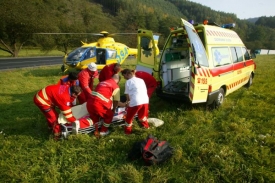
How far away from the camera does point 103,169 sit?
3.25m

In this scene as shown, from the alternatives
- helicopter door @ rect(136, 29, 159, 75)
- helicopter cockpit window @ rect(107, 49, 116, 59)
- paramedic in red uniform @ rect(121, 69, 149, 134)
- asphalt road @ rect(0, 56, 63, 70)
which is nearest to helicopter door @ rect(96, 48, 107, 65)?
helicopter cockpit window @ rect(107, 49, 116, 59)

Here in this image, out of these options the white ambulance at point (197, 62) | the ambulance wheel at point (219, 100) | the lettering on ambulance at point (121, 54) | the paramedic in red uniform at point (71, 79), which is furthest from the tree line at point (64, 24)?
the paramedic in red uniform at point (71, 79)

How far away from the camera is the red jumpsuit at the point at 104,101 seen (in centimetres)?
412

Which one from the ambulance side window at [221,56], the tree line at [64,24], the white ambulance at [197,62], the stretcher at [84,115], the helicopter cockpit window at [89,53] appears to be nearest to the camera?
the stretcher at [84,115]

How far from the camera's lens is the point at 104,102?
4.14m

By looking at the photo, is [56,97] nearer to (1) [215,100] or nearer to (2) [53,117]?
(2) [53,117]

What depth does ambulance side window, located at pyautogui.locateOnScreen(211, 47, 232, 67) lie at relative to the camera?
530 centimetres

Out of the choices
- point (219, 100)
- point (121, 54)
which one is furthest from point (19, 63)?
point (219, 100)

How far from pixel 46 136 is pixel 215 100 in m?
4.13

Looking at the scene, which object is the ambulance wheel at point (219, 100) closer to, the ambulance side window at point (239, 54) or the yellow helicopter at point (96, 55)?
the ambulance side window at point (239, 54)

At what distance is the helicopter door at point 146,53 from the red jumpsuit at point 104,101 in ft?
6.43

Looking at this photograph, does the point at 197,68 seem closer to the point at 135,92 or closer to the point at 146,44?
the point at 135,92

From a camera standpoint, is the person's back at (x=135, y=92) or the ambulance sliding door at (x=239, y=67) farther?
the ambulance sliding door at (x=239, y=67)

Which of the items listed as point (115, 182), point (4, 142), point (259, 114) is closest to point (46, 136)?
point (4, 142)
